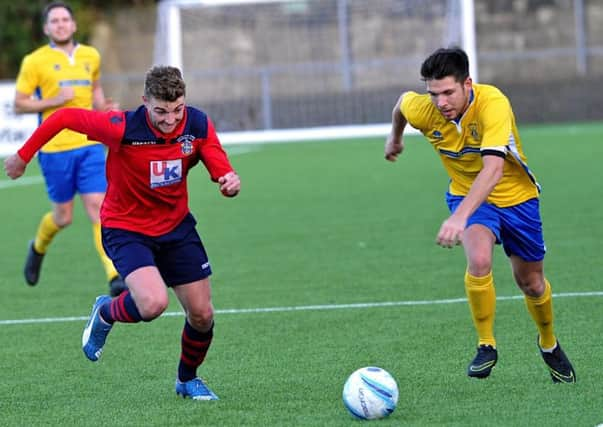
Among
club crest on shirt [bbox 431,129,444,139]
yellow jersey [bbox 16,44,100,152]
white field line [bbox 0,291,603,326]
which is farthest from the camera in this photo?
yellow jersey [bbox 16,44,100,152]

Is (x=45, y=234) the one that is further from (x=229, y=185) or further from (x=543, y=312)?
(x=543, y=312)

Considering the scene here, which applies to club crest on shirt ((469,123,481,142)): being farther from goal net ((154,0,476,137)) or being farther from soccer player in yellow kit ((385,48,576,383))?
goal net ((154,0,476,137))

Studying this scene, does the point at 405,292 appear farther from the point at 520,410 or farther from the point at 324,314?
the point at 520,410

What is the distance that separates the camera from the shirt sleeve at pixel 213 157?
5750 mm

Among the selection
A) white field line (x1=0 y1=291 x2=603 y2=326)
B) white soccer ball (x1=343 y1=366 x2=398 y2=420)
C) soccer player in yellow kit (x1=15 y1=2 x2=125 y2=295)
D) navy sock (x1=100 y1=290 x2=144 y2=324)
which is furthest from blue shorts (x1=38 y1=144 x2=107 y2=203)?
white soccer ball (x1=343 y1=366 x2=398 y2=420)

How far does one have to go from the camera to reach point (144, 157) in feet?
19.0

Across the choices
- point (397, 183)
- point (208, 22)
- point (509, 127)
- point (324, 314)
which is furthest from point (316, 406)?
point (208, 22)

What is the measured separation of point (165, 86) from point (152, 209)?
0.68 m

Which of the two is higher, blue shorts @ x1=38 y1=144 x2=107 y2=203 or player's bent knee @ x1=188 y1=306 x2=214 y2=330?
blue shorts @ x1=38 y1=144 x2=107 y2=203

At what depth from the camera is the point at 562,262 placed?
9.58 metres

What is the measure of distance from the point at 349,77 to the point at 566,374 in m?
19.9

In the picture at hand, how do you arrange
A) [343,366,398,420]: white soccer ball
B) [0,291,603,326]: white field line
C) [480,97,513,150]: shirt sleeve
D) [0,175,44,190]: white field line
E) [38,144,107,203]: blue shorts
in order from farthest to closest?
[0,175,44,190]: white field line
[38,144,107,203]: blue shorts
[0,291,603,326]: white field line
[480,97,513,150]: shirt sleeve
[343,366,398,420]: white soccer ball

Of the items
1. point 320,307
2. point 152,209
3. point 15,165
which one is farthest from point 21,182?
point 152,209

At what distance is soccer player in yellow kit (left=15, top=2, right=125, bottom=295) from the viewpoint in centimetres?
941
